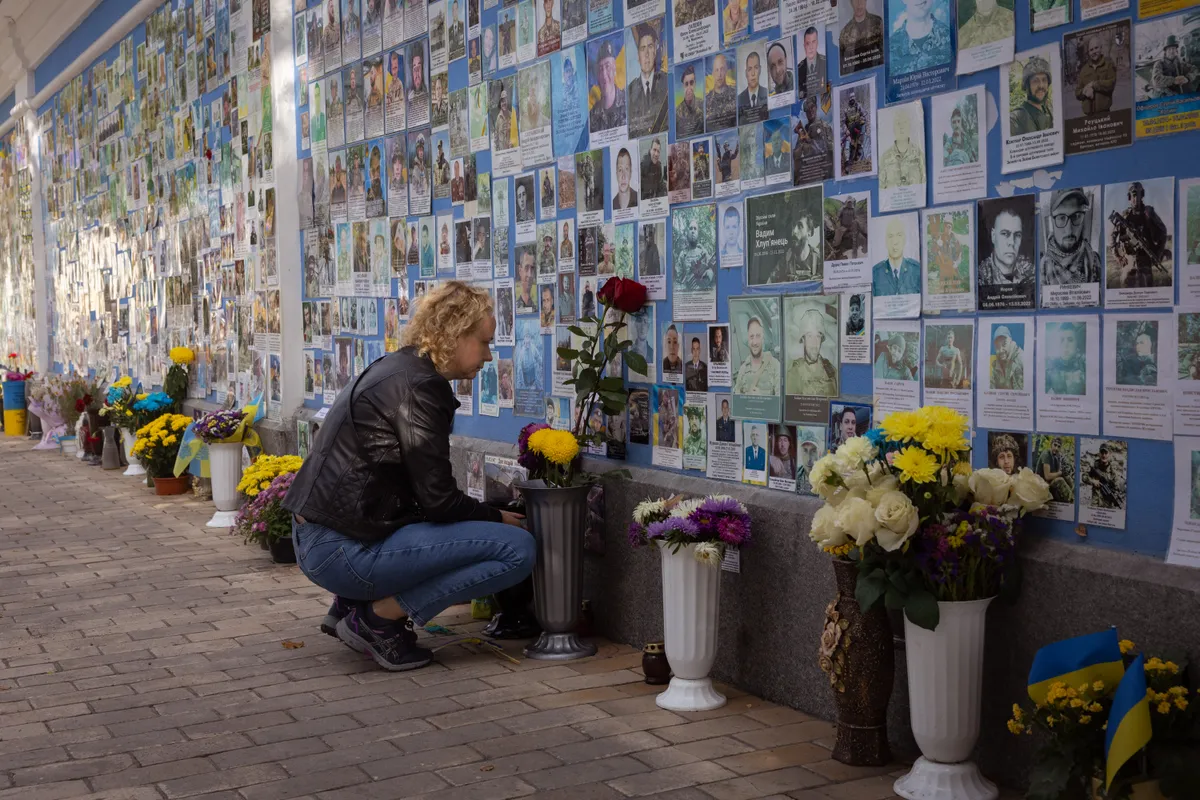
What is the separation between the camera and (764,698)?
16.4 ft

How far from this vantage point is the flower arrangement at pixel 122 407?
12281mm

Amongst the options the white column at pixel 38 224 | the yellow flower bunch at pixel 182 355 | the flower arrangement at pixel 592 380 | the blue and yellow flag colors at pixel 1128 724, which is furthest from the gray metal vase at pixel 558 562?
the white column at pixel 38 224

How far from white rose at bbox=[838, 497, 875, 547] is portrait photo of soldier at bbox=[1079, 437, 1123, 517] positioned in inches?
23.4


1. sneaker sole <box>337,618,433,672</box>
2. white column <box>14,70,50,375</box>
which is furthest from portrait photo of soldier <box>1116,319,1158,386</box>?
white column <box>14,70,50,375</box>

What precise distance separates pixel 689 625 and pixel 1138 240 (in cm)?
209

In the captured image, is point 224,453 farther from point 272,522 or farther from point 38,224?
point 38,224

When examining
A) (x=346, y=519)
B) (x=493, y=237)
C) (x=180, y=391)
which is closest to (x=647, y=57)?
(x=493, y=237)

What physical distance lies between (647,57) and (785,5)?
899 mm

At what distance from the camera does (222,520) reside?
9.45m

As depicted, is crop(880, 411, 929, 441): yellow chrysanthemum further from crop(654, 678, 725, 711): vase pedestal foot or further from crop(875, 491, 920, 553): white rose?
crop(654, 678, 725, 711): vase pedestal foot

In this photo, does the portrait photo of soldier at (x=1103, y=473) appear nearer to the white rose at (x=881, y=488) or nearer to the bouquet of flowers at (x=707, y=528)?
the white rose at (x=881, y=488)

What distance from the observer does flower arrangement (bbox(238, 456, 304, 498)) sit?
8.32m

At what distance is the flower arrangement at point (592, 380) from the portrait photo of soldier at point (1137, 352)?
2.30 m

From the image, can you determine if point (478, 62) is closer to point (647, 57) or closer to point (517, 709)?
point (647, 57)
